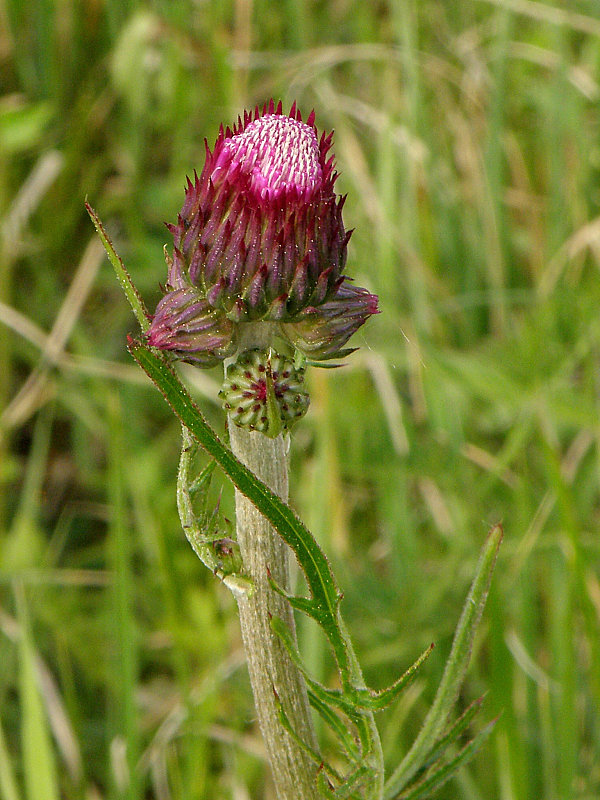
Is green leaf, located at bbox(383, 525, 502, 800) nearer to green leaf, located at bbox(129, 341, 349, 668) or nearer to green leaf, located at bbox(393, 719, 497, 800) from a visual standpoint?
green leaf, located at bbox(393, 719, 497, 800)

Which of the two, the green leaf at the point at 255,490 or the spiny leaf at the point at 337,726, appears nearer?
the green leaf at the point at 255,490

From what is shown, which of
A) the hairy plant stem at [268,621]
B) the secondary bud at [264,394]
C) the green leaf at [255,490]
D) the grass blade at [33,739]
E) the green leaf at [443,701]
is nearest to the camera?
the green leaf at [255,490]

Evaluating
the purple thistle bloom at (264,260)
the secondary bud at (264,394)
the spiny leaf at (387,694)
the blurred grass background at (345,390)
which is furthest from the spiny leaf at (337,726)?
the blurred grass background at (345,390)

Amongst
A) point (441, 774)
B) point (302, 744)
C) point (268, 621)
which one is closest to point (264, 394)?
point (268, 621)

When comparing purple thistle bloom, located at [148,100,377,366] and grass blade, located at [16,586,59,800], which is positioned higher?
purple thistle bloom, located at [148,100,377,366]

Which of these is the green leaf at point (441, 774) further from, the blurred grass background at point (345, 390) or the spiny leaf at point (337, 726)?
the blurred grass background at point (345, 390)

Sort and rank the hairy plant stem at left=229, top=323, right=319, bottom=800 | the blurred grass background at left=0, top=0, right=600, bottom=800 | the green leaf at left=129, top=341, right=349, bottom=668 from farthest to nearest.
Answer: the blurred grass background at left=0, top=0, right=600, bottom=800 → the hairy plant stem at left=229, top=323, right=319, bottom=800 → the green leaf at left=129, top=341, right=349, bottom=668

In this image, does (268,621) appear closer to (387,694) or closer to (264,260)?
(387,694)

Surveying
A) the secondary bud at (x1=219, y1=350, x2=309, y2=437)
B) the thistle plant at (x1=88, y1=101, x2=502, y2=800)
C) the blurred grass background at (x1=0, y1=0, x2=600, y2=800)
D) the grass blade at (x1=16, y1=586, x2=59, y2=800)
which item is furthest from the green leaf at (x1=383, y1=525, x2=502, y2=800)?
the grass blade at (x1=16, y1=586, x2=59, y2=800)

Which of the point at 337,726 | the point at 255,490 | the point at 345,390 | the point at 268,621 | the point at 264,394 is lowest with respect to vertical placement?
the point at 337,726
